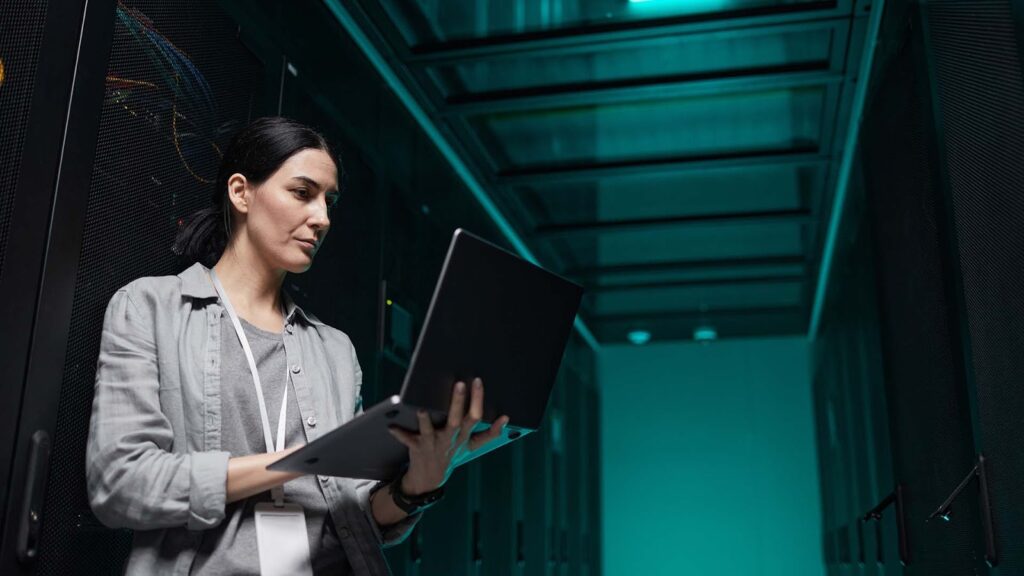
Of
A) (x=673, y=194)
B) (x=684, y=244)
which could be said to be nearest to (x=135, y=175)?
(x=673, y=194)

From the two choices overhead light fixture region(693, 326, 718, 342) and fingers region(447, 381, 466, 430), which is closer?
fingers region(447, 381, 466, 430)

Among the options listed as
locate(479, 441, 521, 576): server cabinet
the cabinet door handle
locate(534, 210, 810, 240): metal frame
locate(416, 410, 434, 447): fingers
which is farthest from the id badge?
locate(534, 210, 810, 240): metal frame

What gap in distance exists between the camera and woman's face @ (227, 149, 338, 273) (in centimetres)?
159

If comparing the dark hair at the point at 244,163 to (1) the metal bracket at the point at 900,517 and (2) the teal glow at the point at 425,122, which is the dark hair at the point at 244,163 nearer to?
(2) the teal glow at the point at 425,122

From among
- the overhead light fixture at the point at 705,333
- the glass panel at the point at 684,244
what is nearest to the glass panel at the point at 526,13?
the glass panel at the point at 684,244


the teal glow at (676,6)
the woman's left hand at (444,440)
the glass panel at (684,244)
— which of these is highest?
the teal glow at (676,6)

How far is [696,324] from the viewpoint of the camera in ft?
26.5

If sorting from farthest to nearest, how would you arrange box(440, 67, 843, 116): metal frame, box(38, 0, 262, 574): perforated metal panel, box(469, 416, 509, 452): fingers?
box(440, 67, 843, 116): metal frame
box(38, 0, 262, 574): perforated metal panel
box(469, 416, 509, 452): fingers

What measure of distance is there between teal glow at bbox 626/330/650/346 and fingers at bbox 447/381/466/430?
7036 mm

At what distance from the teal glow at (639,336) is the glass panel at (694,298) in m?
0.60

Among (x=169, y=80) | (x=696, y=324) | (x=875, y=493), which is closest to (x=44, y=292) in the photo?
(x=169, y=80)

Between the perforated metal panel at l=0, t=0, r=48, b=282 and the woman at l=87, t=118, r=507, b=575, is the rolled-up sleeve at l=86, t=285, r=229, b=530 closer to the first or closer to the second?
the woman at l=87, t=118, r=507, b=575

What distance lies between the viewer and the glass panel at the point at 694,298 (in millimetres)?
7031

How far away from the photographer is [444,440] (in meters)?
1.39
